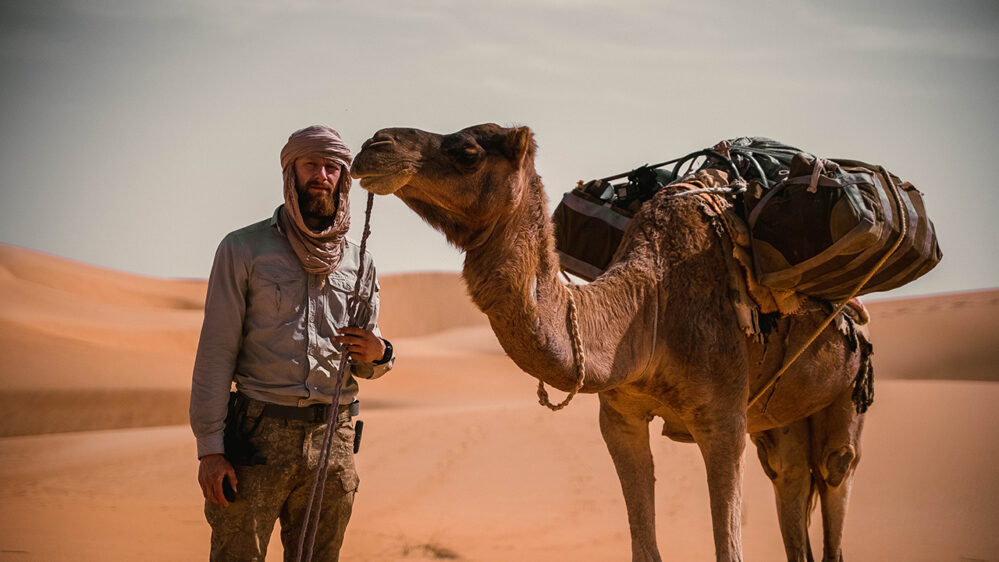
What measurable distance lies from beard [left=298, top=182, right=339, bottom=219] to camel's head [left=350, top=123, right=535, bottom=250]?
0.60 m

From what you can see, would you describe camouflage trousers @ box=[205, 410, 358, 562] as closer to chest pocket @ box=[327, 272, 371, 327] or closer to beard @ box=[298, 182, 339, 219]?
chest pocket @ box=[327, 272, 371, 327]

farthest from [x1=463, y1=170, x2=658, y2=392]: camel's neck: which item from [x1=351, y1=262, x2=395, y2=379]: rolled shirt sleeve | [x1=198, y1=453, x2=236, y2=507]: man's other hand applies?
[x1=198, y1=453, x2=236, y2=507]: man's other hand

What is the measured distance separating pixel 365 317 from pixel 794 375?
2785 mm

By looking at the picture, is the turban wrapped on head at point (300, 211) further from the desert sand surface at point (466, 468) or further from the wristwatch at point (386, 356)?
the desert sand surface at point (466, 468)

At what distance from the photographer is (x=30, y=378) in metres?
20.5

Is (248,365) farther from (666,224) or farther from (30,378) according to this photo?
(30,378)

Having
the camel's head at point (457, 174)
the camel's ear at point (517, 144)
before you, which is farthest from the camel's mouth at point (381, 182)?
the camel's ear at point (517, 144)

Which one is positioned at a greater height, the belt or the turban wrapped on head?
the turban wrapped on head

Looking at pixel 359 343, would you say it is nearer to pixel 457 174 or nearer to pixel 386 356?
pixel 386 356

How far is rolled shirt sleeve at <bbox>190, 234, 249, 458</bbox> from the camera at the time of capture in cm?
355

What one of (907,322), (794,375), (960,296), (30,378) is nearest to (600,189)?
(794,375)

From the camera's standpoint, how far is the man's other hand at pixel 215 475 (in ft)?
11.5

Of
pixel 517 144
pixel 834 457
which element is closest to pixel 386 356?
pixel 517 144

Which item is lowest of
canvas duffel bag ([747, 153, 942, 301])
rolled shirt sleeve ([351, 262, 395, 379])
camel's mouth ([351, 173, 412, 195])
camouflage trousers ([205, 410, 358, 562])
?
camouflage trousers ([205, 410, 358, 562])
